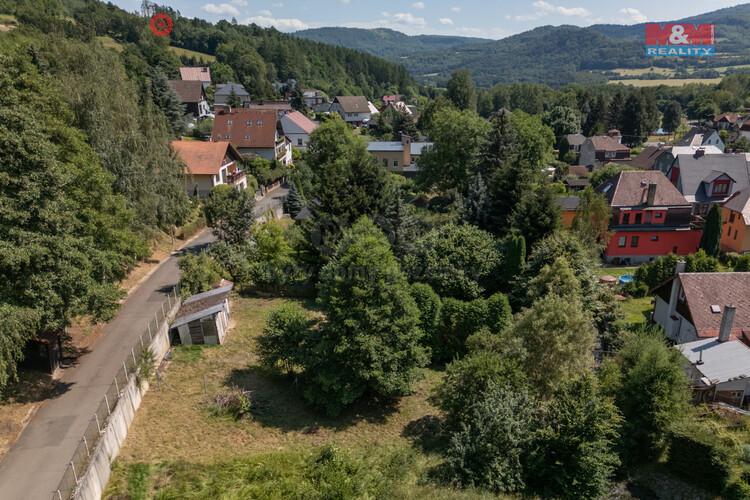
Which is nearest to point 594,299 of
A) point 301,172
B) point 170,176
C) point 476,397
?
point 476,397

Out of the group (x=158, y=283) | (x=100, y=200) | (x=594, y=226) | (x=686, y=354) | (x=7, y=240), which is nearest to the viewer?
(x=7, y=240)

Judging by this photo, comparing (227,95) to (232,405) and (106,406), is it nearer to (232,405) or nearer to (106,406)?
(232,405)

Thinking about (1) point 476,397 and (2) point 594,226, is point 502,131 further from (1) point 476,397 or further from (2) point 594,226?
(1) point 476,397

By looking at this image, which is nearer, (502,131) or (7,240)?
(7,240)

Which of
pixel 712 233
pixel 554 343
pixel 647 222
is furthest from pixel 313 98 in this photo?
pixel 554 343

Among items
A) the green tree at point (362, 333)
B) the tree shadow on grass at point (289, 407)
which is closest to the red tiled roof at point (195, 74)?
the tree shadow on grass at point (289, 407)

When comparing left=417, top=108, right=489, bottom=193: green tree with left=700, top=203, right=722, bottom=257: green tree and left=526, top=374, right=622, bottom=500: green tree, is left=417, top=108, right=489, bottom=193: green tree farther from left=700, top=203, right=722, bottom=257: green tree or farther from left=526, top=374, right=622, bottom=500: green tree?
left=526, top=374, right=622, bottom=500: green tree

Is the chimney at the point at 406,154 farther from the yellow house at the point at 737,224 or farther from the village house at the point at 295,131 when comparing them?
the yellow house at the point at 737,224
